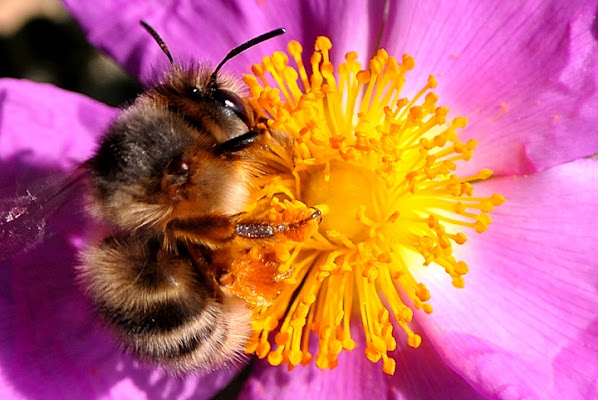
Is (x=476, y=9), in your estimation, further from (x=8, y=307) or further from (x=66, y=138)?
(x=8, y=307)

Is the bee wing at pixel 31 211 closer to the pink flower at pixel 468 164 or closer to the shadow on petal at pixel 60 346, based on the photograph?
the pink flower at pixel 468 164

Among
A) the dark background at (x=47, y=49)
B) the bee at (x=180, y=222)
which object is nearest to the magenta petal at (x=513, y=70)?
the bee at (x=180, y=222)

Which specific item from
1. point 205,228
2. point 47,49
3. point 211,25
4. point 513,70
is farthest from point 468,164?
point 47,49

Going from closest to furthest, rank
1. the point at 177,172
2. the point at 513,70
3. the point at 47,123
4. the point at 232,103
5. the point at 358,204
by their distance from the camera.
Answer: the point at 177,172 < the point at 232,103 < the point at 358,204 < the point at 513,70 < the point at 47,123

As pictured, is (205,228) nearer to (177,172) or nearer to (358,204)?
(177,172)

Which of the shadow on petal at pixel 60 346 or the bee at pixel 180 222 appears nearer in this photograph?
the bee at pixel 180 222

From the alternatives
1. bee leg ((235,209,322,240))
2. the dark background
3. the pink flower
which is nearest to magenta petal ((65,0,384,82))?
the pink flower
